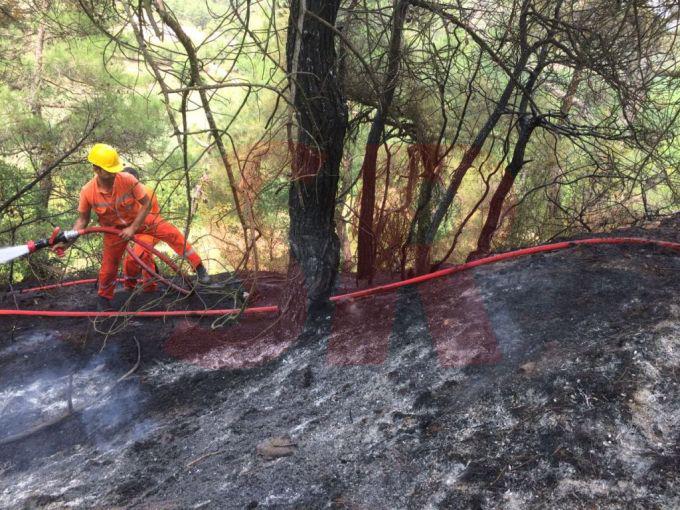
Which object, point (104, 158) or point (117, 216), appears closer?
point (104, 158)

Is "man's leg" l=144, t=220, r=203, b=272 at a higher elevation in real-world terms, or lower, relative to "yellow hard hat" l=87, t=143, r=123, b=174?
lower

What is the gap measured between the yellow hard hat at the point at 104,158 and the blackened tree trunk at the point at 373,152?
7.45ft

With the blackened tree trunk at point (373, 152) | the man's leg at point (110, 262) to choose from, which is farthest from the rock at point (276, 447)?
the man's leg at point (110, 262)

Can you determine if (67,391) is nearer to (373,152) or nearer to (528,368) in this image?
(373,152)

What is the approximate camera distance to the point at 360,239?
5090 millimetres

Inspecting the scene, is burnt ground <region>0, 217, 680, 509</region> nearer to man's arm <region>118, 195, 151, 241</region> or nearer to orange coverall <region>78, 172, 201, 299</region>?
orange coverall <region>78, 172, 201, 299</region>

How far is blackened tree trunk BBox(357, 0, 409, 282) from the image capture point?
3.74 meters

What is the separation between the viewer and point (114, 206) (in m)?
4.53

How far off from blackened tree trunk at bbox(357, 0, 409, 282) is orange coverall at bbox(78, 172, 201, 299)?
172 centimetres

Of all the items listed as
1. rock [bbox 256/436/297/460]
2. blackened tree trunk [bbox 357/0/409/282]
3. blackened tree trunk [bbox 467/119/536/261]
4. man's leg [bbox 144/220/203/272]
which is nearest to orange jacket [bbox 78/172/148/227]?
man's leg [bbox 144/220/203/272]

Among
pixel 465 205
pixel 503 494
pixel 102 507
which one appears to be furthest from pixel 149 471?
pixel 465 205

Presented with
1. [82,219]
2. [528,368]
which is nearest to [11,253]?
[82,219]

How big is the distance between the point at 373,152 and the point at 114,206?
2.50 metres

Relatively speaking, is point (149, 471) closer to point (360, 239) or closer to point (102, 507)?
point (102, 507)
